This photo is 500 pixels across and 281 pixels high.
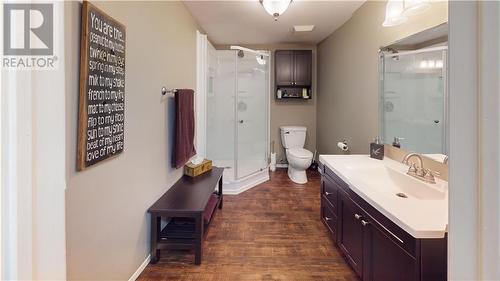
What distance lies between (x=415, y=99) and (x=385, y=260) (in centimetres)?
127

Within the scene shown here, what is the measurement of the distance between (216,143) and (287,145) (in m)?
1.39

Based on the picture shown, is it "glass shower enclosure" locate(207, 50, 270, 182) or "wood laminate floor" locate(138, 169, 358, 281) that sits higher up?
"glass shower enclosure" locate(207, 50, 270, 182)

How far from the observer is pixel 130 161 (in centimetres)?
189

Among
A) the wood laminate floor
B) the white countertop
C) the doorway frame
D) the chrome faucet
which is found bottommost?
the wood laminate floor

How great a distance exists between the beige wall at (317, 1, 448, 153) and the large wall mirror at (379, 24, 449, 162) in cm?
11

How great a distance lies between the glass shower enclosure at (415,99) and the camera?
188 cm

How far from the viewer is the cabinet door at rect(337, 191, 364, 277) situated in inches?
71.3

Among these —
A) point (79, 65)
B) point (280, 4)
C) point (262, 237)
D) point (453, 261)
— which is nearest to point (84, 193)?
point (79, 65)

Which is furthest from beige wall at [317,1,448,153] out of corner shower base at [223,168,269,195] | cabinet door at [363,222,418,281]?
cabinet door at [363,222,418,281]

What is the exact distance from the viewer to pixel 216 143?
435cm

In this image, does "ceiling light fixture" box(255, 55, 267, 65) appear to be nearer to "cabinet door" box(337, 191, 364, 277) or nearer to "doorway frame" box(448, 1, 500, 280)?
"cabinet door" box(337, 191, 364, 277)

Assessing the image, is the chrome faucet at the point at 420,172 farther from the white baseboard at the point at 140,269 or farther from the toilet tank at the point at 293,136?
the toilet tank at the point at 293,136

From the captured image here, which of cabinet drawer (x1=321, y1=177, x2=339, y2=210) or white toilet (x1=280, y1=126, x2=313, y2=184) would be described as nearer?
cabinet drawer (x1=321, y1=177, x2=339, y2=210)

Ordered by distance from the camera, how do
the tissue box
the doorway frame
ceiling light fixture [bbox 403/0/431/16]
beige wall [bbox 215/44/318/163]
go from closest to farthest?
the doorway frame → ceiling light fixture [bbox 403/0/431/16] → the tissue box → beige wall [bbox 215/44/318/163]
